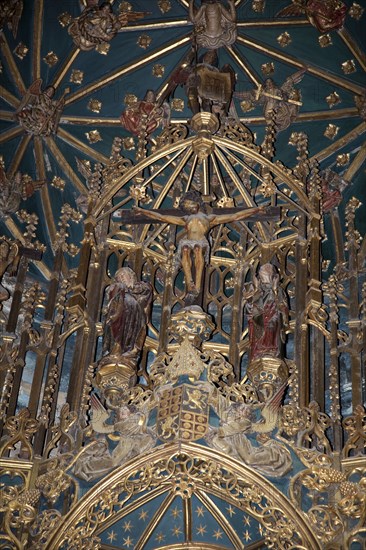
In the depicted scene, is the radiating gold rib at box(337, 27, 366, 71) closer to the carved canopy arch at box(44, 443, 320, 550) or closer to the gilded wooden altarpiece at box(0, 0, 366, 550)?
the gilded wooden altarpiece at box(0, 0, 366, 550)

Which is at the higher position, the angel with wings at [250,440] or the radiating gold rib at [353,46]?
the radiating gold rib at [353,46]

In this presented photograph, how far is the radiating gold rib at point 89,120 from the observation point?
19466mm

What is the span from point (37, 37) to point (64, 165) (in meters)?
2.04

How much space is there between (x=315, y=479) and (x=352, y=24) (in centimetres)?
765

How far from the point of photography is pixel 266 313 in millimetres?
15836

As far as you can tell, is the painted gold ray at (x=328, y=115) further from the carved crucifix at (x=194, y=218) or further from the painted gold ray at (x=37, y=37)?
the painted gold ray at (x=37, y=37)

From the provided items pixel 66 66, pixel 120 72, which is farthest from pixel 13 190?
pixel 120 72

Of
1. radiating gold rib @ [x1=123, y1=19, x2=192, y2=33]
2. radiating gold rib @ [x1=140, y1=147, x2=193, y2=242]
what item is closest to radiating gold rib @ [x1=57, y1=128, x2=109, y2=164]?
radiating gold rib @ [x1=123, y1=19, x2=192, y2=33]

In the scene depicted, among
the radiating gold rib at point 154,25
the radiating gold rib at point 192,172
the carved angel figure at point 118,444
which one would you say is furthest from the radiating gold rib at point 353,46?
the carved angel figure at point 118,444

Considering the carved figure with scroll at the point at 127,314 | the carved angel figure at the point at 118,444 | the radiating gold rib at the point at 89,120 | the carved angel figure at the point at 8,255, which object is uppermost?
the radiating gold rib at the point at 89,120

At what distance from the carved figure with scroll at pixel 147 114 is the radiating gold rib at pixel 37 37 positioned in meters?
1.55

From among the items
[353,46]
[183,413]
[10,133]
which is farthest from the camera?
[10,133]

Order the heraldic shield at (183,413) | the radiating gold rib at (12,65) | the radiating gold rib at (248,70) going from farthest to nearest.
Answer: the radiating gold rib at (248,70), the radiating gold rib at (12,65), the heraldic shield at (183,413)

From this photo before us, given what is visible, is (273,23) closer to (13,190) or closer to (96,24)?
(96,24)
